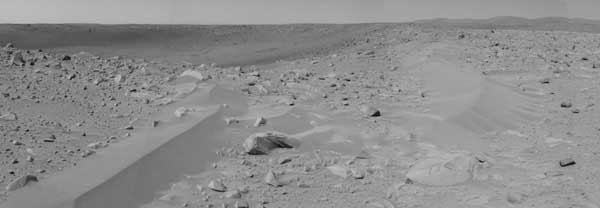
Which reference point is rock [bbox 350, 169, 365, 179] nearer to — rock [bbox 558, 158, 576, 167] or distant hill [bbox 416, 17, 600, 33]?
rock [bbox 558, 158, 576, 167]

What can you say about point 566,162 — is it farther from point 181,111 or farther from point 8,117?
point 8,117

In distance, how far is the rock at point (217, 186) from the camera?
3.21 meters

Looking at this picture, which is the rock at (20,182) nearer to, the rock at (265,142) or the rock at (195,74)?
the rock at (265,142)

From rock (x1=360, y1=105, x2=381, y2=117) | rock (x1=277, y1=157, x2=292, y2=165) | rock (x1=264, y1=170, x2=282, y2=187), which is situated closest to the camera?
rock (x1=264, y1=170, x2=282, y2=187)

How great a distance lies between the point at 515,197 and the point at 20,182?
2798 millimetres

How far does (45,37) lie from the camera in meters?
12.6

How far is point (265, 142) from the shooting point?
3891mm

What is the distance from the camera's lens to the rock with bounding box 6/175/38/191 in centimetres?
299

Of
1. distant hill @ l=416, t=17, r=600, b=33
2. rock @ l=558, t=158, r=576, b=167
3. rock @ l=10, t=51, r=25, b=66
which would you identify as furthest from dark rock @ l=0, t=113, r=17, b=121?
distant hill @ l=416, t=17, r=600, b=33

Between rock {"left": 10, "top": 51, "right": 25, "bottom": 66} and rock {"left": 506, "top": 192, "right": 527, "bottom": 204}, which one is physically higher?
rock {"left": 10, "top": 51, "right": 25, "bottom": 66}

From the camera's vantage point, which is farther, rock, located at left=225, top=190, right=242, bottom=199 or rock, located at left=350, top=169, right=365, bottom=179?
rock, located at left=350, top=169, right=365, bottom=179

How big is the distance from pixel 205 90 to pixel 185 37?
9.31 m

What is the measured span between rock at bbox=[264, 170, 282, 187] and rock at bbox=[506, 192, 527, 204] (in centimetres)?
134

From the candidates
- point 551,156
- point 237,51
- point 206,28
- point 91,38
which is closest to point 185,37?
point 206,28
